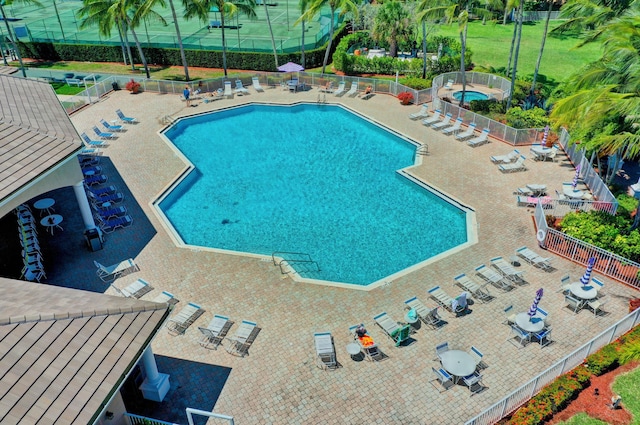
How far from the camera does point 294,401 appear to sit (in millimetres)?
15367

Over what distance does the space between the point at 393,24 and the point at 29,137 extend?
34765 mm

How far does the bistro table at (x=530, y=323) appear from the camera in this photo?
17125mm

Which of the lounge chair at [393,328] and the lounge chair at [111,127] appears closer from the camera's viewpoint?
the lounge chair at [393,328]

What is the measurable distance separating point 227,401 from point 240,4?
3499cm

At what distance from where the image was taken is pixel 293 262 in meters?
22.2

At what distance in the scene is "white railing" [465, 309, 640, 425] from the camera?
1416cm

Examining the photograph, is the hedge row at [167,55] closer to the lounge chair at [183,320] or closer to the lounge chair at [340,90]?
the lounge chair at [340,90]

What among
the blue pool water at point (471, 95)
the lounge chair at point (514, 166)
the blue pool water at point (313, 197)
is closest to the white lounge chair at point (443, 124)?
the blue pool water at point (313, 197)

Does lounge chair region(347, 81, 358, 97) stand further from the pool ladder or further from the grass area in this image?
the pool ladder

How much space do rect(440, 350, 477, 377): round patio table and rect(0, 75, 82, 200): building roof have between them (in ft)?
53.4

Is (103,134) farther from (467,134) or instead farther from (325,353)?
(467,134)

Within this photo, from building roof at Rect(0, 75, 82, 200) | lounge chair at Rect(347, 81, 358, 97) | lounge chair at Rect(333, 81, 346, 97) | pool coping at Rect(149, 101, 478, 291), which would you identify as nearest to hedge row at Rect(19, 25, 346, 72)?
lounge chair at Rect(333, 81, 346, 97)

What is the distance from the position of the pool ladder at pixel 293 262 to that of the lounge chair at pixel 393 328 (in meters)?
4.68

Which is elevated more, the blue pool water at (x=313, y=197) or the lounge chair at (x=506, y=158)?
the lounge chair at (x=506, y=158)
